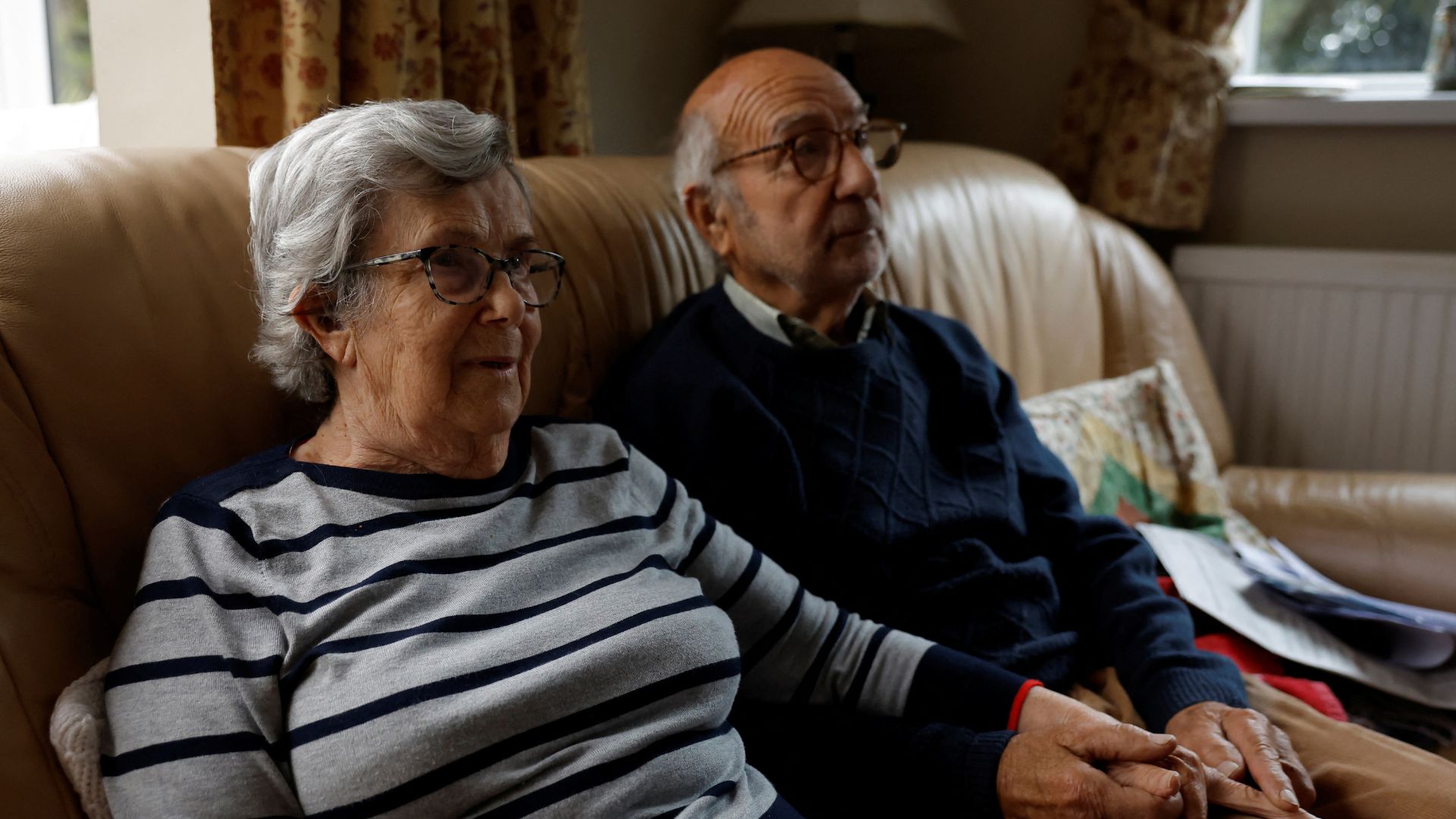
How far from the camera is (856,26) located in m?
2.66

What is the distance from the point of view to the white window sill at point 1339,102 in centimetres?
246

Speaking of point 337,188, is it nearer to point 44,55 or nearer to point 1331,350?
point 44,55

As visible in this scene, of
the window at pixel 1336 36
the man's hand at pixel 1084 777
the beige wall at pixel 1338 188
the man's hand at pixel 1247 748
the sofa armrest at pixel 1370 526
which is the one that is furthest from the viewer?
the window at pixel 1336 36

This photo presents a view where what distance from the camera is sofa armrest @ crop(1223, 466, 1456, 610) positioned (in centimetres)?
175

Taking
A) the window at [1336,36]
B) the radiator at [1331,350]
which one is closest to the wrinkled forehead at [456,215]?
the radiator at [1331,350]

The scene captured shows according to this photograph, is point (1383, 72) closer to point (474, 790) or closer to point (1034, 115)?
point (1034, 115)

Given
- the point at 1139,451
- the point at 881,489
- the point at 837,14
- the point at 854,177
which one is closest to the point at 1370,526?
the point at 1139,451

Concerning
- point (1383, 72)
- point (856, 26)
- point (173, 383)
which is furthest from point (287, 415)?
point (1383, 72)

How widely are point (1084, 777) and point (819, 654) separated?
0.29m

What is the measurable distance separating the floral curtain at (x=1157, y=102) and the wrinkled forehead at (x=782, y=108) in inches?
52.1

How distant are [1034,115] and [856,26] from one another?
0.60 metres

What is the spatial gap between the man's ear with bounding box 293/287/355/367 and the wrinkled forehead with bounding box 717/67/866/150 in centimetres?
72

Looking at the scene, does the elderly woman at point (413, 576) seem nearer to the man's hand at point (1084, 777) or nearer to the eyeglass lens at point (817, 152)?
the man's hand at point (1084, 777)

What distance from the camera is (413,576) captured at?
0.93 m
